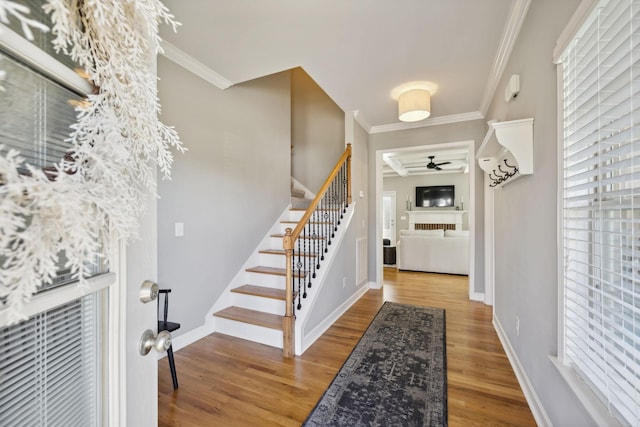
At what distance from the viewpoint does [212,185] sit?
8.78 ft

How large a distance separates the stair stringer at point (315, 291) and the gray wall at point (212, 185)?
940 millimetres

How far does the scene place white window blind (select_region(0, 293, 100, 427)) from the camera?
0.43 meters

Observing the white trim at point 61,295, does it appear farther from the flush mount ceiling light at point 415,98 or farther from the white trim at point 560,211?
the flush mount ceiling light at point 415,98

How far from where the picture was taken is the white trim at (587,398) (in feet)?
2.95

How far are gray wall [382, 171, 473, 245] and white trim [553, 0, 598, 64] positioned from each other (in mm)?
8080

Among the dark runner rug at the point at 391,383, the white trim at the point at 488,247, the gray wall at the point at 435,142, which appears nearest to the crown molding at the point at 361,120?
the gray wall at the point at 435,142

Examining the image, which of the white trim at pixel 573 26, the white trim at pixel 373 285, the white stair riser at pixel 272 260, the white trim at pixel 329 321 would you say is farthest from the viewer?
the white trim at pixel 373 285

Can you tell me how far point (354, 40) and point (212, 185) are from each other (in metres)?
1.82

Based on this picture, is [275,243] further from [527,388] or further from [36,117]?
[36,117]

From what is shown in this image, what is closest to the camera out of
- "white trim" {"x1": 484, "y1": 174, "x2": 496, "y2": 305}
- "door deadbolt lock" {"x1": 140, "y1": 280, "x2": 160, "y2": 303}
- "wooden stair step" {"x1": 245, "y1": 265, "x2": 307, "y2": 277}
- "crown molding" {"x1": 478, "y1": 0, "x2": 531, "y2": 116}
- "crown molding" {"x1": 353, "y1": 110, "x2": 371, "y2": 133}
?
"door deadbolt lock" {"x1": 140, "y1": 280, "x2": 160, "y2": 303}

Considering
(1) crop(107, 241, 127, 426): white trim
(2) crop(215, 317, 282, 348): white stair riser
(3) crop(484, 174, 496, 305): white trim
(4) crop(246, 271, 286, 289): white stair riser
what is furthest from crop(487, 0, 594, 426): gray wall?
(4) crop(246, 271, 286, 289): white stair riser

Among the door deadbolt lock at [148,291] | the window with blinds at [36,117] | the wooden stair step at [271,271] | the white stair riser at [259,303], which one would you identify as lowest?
the white stair riser at [259,303]

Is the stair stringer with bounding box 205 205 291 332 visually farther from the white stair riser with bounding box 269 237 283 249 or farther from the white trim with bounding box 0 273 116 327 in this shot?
the white trim with bounding box 0 273 116 327

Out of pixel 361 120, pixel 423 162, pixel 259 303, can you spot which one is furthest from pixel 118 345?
pixel 423 162
